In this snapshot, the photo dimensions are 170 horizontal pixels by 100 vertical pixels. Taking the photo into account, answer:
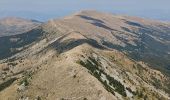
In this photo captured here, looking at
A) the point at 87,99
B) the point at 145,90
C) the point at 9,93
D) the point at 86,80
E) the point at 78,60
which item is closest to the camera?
the point at 87,99

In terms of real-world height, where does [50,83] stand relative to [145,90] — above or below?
above

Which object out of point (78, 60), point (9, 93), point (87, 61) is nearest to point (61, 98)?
point (9, 93)

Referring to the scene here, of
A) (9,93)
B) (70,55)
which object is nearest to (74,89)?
(9,93)

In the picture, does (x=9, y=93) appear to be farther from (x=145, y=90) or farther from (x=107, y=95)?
(x=145, y=90)

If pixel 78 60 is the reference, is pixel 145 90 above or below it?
below

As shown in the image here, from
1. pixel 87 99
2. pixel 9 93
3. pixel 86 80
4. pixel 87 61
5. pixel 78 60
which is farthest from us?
pixel 87 61

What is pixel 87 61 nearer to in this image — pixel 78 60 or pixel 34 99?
pixel 78 60

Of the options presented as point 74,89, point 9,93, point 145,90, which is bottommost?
point 145,90

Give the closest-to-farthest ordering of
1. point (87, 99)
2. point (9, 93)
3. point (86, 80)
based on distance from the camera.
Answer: point (87, 99) < point (86, 80) < point (9, 93)

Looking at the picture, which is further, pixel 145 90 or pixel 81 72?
pixel 145 90
